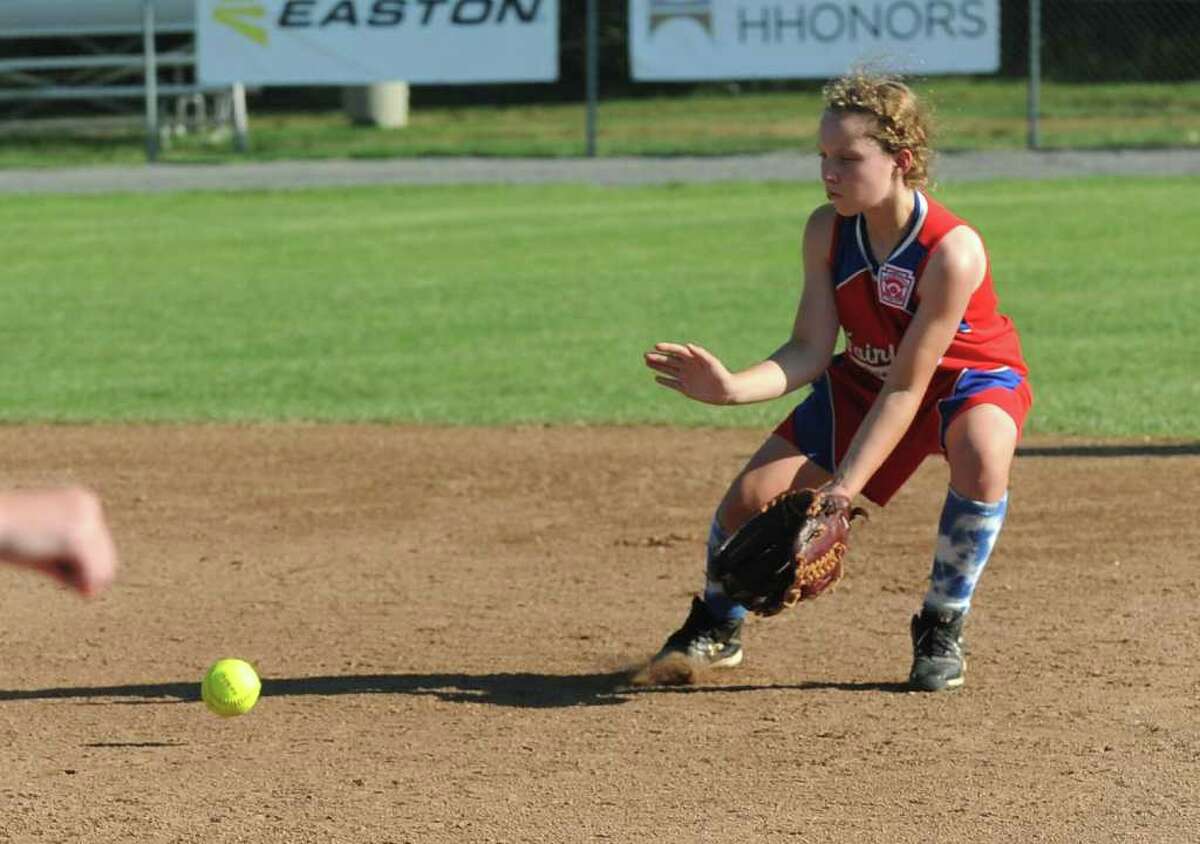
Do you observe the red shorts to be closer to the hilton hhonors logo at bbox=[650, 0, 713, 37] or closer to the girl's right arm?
the girl's right arm

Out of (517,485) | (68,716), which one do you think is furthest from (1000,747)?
(517,485)

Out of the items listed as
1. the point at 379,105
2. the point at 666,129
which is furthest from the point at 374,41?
the point at 379,105

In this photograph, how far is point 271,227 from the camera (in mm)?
16250

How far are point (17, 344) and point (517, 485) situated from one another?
15.8 feet

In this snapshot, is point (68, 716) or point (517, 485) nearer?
point (68, 716)

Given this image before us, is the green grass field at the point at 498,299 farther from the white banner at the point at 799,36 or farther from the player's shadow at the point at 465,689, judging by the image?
the player's shadow at the point at 465,689

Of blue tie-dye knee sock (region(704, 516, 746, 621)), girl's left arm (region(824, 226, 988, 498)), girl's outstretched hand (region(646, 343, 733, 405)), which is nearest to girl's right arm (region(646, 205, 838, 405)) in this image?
girl's outstretched hand (region(646, 343, 733, 405))

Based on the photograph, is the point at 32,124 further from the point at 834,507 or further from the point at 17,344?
the point at 834,507

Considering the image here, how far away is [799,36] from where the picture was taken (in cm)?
1950

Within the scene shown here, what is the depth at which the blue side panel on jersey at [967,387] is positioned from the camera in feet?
16.5

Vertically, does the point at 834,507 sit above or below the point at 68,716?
above

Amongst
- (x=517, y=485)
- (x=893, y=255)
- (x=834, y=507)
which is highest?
(x=893, y=255)

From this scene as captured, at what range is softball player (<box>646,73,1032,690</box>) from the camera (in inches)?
191

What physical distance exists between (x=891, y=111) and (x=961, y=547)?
3.72ft
